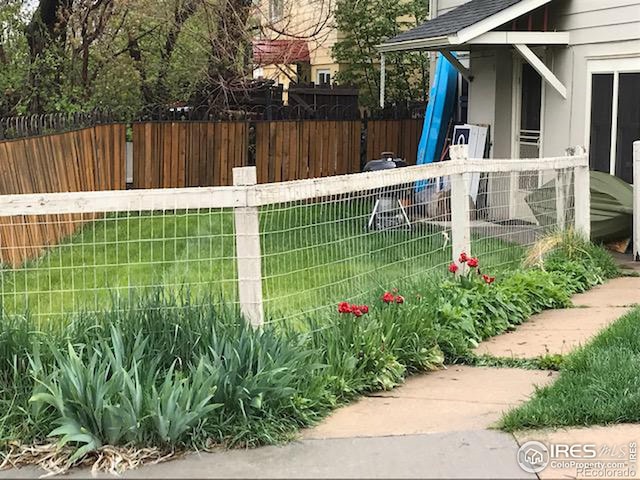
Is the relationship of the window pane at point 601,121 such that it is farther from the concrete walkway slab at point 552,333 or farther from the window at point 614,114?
the concrete walkway slab at point 552,333

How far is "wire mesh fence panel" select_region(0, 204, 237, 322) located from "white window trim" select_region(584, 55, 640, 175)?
4.86 meters

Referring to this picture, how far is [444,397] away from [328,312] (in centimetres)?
101

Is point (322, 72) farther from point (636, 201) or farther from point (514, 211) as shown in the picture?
point (514, 211)

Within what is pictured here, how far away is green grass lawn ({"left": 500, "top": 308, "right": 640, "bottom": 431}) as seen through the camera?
442cm

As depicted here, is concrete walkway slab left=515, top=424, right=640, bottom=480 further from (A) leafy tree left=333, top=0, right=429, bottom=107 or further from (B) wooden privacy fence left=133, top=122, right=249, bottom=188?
(A) leafy tree left=333, top=0, right=429, bottom=107

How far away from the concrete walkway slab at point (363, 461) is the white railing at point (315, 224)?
40.9 inches

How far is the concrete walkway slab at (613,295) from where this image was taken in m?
7.13

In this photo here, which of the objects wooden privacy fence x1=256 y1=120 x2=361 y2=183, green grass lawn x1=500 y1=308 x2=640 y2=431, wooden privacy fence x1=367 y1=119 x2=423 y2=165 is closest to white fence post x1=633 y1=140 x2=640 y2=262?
green grass lawn x1=500 y1=308 x2=640 y2=431

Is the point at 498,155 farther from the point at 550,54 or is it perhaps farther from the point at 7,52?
the point at 7,52

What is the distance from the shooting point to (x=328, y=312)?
218 inches

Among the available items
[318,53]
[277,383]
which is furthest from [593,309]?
[318,53]

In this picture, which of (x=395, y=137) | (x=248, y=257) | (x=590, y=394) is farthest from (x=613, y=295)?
(x=395, y=137)

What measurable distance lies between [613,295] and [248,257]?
3.97m

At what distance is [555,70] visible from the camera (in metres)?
11.4
